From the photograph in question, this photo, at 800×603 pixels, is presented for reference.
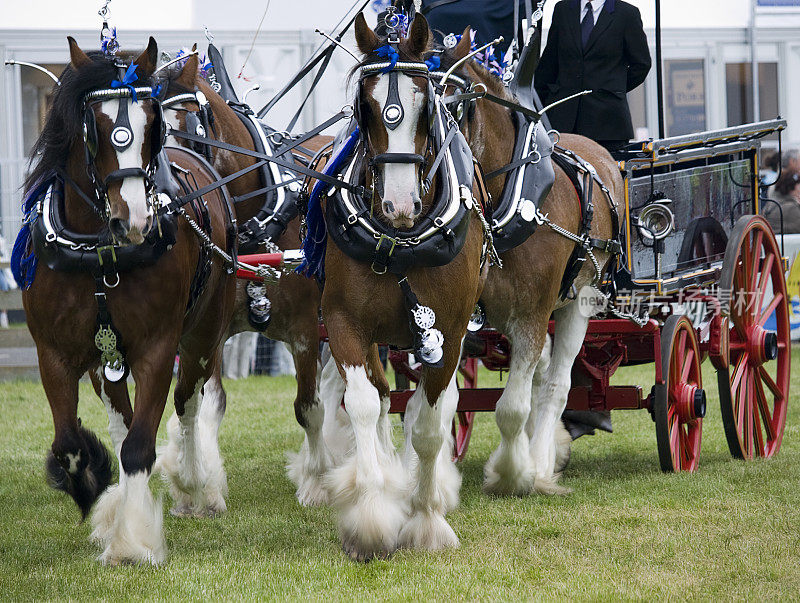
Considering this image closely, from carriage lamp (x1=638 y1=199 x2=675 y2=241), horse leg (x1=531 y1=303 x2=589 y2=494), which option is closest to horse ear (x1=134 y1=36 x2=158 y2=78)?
horse leg (x1=531 y1=303 x2=589 y2=494)

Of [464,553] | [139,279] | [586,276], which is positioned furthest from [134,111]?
[586,276]

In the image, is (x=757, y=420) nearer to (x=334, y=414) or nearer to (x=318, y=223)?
(x=334, y=414)

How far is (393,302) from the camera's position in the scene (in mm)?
4062

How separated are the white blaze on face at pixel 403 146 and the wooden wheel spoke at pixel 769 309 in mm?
3337

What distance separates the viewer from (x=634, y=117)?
12.1 meters

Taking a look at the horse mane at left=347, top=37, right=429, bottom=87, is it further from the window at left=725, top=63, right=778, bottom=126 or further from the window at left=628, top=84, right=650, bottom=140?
the window at left=725, top=63, right=778, bottom=126

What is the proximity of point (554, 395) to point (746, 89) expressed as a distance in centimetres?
767

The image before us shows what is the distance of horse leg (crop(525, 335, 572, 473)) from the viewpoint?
19.1 feet

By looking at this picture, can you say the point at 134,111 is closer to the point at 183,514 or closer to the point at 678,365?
the point at 183,514

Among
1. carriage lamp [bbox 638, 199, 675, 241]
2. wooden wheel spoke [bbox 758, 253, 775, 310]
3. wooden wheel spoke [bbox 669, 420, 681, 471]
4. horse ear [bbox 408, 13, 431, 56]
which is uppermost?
horse ear [bbox 408, 13, 431, 56]

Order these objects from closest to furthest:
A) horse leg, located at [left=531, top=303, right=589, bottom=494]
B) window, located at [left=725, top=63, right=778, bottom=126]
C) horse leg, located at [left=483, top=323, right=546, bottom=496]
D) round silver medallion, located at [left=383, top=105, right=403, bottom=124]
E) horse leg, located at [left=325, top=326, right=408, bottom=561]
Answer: round silver medallion, located at [left=383, top=105, right=403, bottom=124]
horse leg, located at [left=325, top=326, right=408, bottom=561]
horse leg, located at [left=483, top=323, right=546, bottom=496]
horse leg, located at [left=531, top=303, right=589, bottom=494]
window, located at [left=725, top=63, right=778, bottom=126]

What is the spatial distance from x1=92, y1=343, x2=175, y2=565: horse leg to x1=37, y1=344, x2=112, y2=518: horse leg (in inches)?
7.3

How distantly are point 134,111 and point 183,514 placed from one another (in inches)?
82.1

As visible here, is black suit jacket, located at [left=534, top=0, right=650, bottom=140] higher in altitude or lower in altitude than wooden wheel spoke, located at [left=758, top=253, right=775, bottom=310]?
higher
